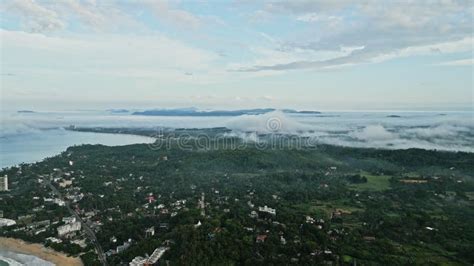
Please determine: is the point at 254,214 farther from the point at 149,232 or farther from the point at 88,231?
the point at 88,231

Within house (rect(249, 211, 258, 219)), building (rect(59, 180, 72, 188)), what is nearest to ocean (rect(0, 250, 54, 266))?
house (rect(249, 211, 258, 219))

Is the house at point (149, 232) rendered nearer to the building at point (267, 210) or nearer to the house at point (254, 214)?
the house at point (254, 214)

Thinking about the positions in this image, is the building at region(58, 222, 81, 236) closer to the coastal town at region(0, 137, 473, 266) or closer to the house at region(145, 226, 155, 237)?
the coastal town at region(0, 137, 473, 266)

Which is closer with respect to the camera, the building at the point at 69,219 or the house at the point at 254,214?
the house at the point at 254,214

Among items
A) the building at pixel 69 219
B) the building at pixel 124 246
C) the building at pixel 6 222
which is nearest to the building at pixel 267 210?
the building at pixel 124 246

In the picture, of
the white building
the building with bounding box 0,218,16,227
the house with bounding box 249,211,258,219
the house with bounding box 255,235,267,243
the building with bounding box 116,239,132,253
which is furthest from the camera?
the white building

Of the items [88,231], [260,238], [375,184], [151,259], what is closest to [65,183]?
[88,231]

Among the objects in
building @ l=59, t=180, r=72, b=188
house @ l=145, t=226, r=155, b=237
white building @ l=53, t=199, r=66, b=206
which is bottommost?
white building @ l=53, t=199, r=66, b=206
